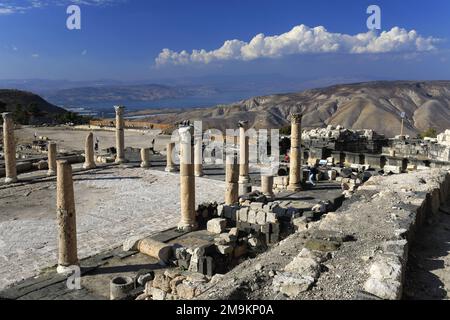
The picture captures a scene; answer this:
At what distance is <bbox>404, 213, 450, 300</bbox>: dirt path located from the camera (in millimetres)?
6368

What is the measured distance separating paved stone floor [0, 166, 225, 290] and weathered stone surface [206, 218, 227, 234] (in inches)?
65.1

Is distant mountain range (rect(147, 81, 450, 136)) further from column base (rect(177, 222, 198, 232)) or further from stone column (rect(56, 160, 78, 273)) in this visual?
stone column (rect(56, 160, 78, 273))

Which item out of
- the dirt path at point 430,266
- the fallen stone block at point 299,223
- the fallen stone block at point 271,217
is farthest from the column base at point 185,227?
the dirt path at point 430,266

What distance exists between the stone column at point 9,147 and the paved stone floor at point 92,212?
79cm

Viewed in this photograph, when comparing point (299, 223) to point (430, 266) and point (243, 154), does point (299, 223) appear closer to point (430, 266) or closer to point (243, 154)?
point (430, 266)

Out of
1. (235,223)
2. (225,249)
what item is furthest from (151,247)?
(235,223)

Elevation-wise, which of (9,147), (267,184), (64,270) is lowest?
(64,270)

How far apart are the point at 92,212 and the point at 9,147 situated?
23.3 feet

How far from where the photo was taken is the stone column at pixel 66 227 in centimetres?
1080

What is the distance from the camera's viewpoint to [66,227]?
35.5 feet

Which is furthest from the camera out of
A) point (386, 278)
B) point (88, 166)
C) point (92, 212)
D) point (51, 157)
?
point (88, 166)

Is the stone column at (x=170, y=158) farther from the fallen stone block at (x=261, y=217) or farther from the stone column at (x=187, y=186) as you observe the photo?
the fallen stone block at (x=261, y=217)
